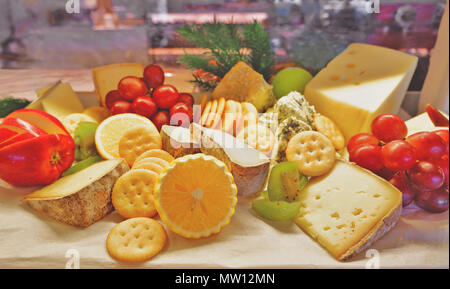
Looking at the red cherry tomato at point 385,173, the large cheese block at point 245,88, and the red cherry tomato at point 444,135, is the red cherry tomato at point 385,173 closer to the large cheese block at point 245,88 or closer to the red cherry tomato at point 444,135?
the red cherry tomato at point 444,135

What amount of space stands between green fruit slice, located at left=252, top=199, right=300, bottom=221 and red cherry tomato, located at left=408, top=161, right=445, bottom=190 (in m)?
0.27

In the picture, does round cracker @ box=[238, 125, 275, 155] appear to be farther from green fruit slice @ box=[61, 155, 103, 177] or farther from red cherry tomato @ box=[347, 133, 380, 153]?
green fruit slice @ box=[61, 155, 103, 177]

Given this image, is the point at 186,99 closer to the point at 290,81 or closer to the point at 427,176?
the point at 290,81

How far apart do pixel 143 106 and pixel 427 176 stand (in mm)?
819

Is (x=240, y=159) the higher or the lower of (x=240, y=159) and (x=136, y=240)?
the higher

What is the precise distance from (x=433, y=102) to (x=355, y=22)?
68 centimetres

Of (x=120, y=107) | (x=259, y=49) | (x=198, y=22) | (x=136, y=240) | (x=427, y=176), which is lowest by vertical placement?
(x=136, y=240)

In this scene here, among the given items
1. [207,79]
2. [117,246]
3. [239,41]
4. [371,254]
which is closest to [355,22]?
[239,41]

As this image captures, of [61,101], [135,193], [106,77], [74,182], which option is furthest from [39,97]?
[135,193]

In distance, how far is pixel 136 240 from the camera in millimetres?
689

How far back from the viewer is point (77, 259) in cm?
66

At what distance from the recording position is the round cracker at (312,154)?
2.73 ft

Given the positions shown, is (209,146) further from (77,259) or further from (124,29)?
(124,29)

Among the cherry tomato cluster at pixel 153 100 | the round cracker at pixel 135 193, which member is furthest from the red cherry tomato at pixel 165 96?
the round cracker at pixel 135 193
